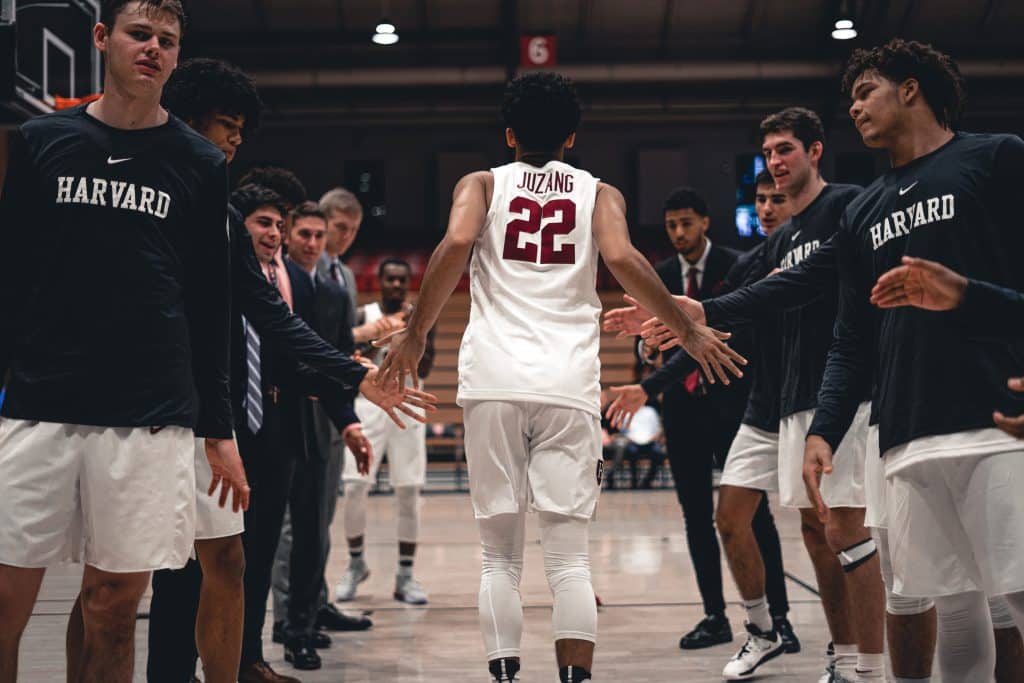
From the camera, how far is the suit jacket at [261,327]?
3.19 meters

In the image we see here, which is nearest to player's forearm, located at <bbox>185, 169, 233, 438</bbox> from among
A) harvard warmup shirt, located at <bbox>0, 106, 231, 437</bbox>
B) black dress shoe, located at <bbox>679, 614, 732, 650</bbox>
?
harvard warmup shirt, located at <bbox>0, 106, 231, 437</bbox>

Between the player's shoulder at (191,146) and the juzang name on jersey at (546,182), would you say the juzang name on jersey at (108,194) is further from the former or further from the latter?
the juzang name on jersey at (546,182)

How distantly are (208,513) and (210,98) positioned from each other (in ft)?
4.15

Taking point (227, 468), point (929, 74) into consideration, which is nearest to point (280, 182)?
point (227, 468)

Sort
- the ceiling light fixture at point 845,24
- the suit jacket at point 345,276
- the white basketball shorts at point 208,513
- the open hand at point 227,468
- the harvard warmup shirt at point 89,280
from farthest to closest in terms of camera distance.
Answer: the ceiling light fixture at point 845,24 → the suit jacket at point 345,276 → the white basketball shorts at point 208,513 → the open hand at point 227,468 → the harvard warmup shirt at point 89,280

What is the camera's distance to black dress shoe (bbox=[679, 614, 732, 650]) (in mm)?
4688

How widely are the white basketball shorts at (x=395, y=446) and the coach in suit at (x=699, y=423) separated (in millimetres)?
1695

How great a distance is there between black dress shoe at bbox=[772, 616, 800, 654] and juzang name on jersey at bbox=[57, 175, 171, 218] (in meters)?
3.31

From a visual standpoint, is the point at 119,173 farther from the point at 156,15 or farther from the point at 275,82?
the point at 275,82

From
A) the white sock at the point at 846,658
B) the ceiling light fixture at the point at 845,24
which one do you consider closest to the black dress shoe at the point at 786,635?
the white sock at the point at 846,658

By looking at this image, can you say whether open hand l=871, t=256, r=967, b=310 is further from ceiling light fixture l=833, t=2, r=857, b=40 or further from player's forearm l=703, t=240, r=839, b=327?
ceiling light fixture l=833, t=2, r=857, b=40

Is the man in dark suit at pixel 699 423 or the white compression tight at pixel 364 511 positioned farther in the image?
the white compression tight at pixel 364 511

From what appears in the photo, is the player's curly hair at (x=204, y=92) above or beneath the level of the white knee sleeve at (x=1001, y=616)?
above

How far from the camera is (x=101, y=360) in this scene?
239cm
